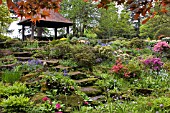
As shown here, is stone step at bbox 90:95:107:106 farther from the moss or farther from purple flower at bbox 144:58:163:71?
purple flower at bbox 144:58:163:71

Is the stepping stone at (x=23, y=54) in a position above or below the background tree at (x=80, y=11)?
below

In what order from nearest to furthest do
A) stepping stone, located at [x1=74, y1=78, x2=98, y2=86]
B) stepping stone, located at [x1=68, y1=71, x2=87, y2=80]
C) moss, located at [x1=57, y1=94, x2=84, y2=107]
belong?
moss, located at [x1=57, y1=94, x2=84, y2=107]
stepping stone, located at [x1=74, y1=78, x2=98, y2=86]
stepping stone, located at [x1=68, y1=71, x2=87, y2=80]

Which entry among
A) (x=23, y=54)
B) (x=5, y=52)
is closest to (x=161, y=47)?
(x=23, y=54)

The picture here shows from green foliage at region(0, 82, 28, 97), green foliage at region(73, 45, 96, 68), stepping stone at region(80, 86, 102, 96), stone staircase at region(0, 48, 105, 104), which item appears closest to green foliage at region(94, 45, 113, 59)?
green foliage at region(73, 45, 96, 68)

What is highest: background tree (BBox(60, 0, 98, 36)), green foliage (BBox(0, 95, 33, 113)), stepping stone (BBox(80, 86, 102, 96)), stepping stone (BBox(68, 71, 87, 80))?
background tree (BBox(60, 0, 98, 36))

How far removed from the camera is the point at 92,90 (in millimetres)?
5527

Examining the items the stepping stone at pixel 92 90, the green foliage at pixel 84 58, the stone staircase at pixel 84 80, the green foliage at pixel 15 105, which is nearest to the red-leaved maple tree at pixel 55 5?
the green foliage at pixel 15 105

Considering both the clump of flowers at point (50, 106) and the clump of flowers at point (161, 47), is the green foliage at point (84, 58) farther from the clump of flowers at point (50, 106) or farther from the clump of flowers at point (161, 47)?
the clump of flowers at point (161, 47)

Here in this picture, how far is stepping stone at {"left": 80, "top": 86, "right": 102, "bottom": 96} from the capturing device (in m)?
5.36

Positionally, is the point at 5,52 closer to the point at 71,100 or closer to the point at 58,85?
the point at 58,85

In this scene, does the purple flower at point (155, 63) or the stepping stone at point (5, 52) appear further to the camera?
the stepping stone at point (5, 52)

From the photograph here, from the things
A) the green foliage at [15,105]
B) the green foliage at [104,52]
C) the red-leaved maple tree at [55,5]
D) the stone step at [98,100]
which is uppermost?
the red-leaved maple tree at [55,5]

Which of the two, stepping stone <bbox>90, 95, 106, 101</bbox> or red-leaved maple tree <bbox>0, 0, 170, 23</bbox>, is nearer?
red-leaved maple tree <bbox>0, 0, 170, 23</bbox>

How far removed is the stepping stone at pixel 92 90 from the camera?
536cm
